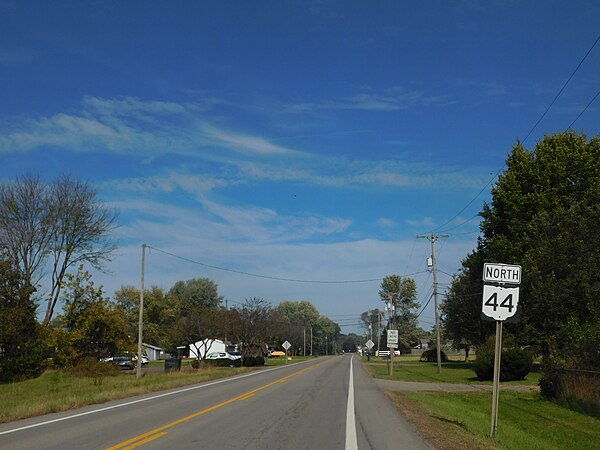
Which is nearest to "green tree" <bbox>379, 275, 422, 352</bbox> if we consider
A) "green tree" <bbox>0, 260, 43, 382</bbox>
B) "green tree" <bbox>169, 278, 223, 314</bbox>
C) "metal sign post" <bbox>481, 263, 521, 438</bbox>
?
"green tree" <bbox>169, 278, 223, 314</bbox>

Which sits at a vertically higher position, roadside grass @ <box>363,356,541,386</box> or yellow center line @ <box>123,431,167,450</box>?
yellow center line @ <box>123,431,167,450</box>

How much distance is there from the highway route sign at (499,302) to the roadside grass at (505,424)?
241 centimetres

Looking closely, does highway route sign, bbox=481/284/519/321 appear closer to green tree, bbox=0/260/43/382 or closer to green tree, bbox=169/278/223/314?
green tree, bbox=0/260/43/382

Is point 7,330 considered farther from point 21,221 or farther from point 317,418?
point 317,418

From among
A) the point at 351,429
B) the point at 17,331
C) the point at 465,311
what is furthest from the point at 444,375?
the point at 351,429

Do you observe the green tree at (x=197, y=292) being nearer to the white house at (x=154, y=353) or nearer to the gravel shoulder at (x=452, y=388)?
the white house at (x=154, y=353)

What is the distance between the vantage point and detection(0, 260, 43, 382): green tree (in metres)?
44.2

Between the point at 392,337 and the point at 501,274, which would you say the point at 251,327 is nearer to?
the point at 392,337

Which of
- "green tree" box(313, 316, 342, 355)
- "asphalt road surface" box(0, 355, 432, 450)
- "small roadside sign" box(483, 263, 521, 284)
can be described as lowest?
"green tree" box(313, 316, 342, 355)

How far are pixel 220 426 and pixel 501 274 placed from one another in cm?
→ 694

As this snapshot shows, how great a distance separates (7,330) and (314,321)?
458 feet

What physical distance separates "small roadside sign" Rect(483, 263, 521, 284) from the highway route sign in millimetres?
157

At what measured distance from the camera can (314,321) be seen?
179 metres

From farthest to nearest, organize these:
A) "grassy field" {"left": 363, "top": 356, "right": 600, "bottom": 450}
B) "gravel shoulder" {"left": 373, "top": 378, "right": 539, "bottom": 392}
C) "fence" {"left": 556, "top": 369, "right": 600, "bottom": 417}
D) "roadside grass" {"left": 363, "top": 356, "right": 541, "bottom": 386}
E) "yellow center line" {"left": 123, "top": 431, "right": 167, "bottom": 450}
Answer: "roadside grass" {"left": 363, "top": 356, "right": 541, "bottom": 386} < "gravel shoulder" {"left": 373, "top": 378, "right": 539, "bottom": 392} < "fence" {"left": 556, "top": 369, "right": 600, "bottom": 417} < "grassy field" {"left": 363, "top": 356, "right": 600, "bottom": 450} < "yellow center line" {"left": 123, "top": 431, "right": 167, "bottom": 450}
